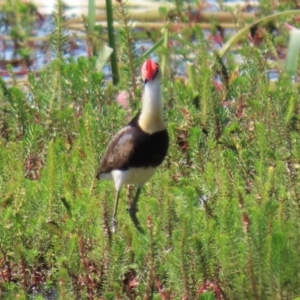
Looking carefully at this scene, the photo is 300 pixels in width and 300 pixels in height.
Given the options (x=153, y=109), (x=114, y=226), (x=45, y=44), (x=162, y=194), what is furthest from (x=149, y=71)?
(x=45, y=44)

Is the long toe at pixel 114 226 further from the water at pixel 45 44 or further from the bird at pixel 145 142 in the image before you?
the water at pixel 45 44

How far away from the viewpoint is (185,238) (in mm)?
4070

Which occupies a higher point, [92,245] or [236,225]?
[236,225]

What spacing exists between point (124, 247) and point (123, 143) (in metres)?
1.02

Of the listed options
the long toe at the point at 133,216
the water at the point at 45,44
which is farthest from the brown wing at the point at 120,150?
the water at the point at 45,44

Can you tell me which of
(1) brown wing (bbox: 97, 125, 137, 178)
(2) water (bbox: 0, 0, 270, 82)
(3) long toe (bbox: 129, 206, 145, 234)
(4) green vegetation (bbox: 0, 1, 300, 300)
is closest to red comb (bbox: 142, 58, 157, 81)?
(1) brown wing (bbox: 97, 125, 137, 178)

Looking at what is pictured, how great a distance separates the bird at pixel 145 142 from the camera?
17.3 feet

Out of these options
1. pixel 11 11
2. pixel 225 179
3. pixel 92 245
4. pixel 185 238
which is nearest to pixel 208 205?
pixel 225 179

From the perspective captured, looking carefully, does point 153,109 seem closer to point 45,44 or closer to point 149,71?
point 149,71

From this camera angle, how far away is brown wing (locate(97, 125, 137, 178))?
535 centimetres

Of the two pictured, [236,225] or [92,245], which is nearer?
[236,225]

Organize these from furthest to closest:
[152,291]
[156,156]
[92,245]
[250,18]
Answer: [250,18] < [156,156] < [92,245] < [152,291]

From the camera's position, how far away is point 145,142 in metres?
5.28

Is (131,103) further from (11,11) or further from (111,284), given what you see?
(11,11)
